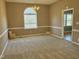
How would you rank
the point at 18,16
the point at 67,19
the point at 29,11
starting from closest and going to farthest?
the point at 18,16 → the point at 29,11 → the point at 67,19

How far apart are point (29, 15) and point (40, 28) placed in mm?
1690

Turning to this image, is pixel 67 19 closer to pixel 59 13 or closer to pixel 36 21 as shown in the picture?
pixel 59 13

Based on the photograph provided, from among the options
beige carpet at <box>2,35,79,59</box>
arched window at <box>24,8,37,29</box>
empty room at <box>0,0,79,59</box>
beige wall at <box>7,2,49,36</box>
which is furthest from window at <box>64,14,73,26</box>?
beige carpet at <box>2,35,79,59</box>

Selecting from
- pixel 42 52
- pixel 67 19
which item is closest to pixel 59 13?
pixel 67 19

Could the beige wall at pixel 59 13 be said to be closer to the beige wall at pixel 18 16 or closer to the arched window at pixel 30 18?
the beige wall at pixel 18 16

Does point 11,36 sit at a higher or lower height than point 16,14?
lower

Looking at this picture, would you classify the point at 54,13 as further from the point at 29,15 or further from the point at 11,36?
the point at 11,36

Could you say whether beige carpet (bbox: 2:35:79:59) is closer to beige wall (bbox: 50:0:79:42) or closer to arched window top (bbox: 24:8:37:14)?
beige wall (bbox: 50:0:79:42)

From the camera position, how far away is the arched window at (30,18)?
8773mm

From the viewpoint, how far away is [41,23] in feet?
30.3

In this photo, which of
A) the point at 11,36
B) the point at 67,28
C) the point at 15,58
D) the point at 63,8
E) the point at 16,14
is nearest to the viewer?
the point at 15,58

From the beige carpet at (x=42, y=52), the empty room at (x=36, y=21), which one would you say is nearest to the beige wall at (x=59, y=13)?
the empty room at (x=36, y=21)

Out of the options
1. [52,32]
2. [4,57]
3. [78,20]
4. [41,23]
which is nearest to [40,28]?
[41,23]

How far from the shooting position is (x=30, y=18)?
896 centimetres
